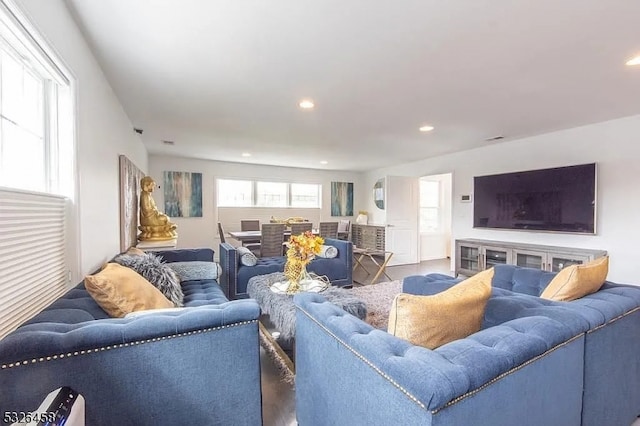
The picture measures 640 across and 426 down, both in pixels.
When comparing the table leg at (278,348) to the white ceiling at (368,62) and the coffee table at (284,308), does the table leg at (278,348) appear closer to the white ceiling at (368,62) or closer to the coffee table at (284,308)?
the coffee table at (284,308)

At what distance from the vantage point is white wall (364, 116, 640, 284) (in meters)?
3.56

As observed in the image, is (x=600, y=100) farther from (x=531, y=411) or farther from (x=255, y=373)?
(x=255, y=373)

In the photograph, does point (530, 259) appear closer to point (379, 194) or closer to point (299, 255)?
point (299, 255)

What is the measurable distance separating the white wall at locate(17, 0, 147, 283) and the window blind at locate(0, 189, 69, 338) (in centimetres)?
18

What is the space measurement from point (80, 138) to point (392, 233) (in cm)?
Result: 555

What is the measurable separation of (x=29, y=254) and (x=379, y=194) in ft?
22.8

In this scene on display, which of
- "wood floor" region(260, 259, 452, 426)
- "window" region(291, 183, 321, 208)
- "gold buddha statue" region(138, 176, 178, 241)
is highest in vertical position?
"window" region(291, 183, 321, 208)

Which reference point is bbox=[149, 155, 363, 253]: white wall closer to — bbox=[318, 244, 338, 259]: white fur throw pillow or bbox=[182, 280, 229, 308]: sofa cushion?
bbox=[318, 244, 338, 259]: white fur throw pillow

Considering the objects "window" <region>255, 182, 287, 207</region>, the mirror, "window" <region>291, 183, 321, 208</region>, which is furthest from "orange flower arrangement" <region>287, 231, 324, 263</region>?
the mirror

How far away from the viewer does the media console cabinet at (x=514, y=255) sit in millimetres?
3854

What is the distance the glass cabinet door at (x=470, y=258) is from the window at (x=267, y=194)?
3902mm

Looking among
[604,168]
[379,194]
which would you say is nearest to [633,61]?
[604,168]

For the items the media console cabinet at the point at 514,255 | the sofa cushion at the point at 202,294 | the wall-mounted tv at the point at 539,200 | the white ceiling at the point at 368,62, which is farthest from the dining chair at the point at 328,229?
the sofa cushion at the point at 202,294

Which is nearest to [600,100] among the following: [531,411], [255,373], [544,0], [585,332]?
[544,0]
